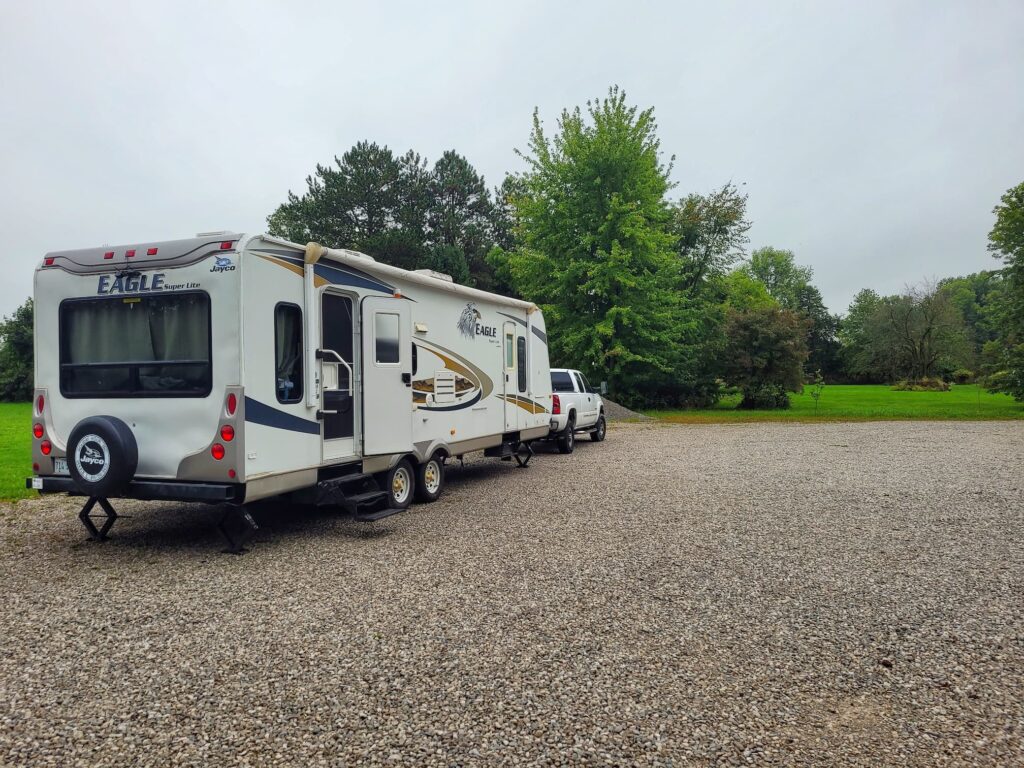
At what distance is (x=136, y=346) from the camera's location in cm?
659

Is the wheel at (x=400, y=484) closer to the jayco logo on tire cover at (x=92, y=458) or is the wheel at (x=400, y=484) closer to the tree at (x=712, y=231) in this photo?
the jayco logo on tire cover at (x=92, y=458)

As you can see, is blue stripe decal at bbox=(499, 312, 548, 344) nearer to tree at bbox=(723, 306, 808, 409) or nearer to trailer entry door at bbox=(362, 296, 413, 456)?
trailer entry door at bbox=(362, 296, 413, 456)

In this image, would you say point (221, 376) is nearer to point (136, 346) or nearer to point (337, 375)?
point (136, 346)

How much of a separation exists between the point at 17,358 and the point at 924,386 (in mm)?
59517

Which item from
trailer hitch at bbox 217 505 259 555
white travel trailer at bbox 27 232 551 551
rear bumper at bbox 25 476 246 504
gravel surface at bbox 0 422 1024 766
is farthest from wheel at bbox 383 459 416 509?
rear bumper at bbox 25 476 246 504

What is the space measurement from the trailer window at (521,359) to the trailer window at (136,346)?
6610 millimetres

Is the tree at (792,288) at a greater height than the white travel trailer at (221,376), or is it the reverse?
the tree at (792,288)

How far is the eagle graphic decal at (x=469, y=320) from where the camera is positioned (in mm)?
10391

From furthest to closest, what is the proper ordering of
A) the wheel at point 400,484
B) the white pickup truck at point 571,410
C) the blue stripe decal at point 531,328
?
the white pickup truck at point 571,410
the blue stripe decal at point 531,328
the wheel at point 400,484

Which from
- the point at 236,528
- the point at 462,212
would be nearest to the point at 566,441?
the point at 236,528

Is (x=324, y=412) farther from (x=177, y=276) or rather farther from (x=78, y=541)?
(x=78, y=541)

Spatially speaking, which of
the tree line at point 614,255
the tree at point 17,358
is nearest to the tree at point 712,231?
the tree line at point 614,255

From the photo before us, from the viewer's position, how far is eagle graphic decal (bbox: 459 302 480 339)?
10391mm

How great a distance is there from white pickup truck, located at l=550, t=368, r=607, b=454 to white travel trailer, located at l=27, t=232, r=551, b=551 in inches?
269
